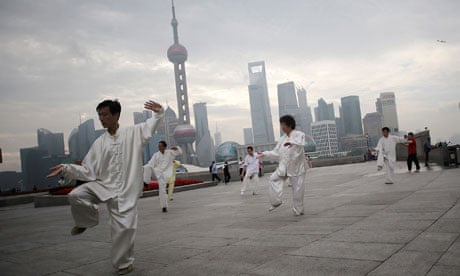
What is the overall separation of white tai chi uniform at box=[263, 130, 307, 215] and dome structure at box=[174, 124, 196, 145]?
17532 centimetres

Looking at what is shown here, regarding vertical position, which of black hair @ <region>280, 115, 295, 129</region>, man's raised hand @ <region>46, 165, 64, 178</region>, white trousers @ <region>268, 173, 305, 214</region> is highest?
black hair @ <region>280, 115, 295, 129</region>

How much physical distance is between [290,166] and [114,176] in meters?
3.74

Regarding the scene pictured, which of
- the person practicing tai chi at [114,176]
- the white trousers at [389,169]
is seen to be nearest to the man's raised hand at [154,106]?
the person practicing tai chi at [114,176]

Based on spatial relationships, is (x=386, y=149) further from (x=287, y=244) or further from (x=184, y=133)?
(x=184, y=133)

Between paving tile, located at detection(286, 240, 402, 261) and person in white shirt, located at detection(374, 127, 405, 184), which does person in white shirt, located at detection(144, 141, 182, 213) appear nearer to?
person in white shirt, located at detection(374, 127, 405, 184)

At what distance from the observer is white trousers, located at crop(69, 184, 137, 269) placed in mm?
4238

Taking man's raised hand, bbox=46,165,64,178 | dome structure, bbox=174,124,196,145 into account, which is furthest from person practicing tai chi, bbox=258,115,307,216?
dome structure, bbox=174,124,196,145

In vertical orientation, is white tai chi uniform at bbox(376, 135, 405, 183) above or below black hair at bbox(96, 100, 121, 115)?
below

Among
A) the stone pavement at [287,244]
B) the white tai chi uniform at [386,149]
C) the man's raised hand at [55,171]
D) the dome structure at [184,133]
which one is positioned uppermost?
the dome structure at [184,133]

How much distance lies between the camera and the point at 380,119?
641 feet

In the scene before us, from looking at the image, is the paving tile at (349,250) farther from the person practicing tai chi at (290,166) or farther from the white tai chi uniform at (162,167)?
the white tai chi uniform at (162,167)

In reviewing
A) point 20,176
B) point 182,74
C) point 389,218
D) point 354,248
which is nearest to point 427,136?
point 389,218

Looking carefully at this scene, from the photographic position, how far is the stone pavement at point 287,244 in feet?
11.8

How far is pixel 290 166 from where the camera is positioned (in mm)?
7320
